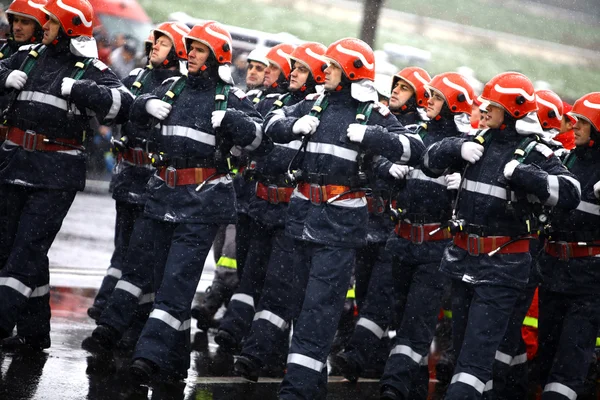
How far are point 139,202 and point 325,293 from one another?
2334 millimetres

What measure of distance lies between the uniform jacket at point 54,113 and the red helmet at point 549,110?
137 inches

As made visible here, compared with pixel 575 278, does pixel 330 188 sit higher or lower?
higher

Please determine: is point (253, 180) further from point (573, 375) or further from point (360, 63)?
point (573, 375)

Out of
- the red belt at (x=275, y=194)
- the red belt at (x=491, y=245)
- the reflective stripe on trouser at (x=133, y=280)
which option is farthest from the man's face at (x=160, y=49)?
the red belt at (x=491, y=245)

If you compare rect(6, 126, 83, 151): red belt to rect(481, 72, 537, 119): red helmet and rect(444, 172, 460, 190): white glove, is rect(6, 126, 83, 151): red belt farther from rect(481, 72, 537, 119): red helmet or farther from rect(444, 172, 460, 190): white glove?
rect(481, 72, 537, 119): red helmet

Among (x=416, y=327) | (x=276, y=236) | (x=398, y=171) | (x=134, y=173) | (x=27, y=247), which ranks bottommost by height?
(x=416, y=327)

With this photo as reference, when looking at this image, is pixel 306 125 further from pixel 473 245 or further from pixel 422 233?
pixel 422 233

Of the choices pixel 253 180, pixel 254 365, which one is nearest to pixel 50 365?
pixel 254 365

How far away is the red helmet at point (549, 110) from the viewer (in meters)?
9.42

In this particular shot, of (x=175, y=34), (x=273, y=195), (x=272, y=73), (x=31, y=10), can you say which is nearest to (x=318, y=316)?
(x=273, y=195)

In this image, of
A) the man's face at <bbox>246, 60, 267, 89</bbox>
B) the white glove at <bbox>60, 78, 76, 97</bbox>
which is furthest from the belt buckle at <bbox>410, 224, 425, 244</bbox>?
the white glove at <bbox>60, 78, 76, 97</bbox>

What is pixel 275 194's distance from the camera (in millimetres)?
9391

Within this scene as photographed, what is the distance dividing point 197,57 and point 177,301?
1800 millimetres

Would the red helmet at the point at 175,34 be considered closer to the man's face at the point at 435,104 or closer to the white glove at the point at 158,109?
the white glove at the point at 158,109
